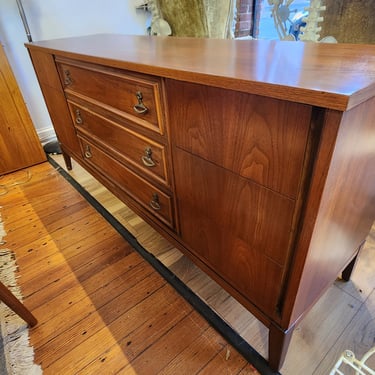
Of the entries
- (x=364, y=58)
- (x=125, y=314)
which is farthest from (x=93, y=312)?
(x=364, y=58)

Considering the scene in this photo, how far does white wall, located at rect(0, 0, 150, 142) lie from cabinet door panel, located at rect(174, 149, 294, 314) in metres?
1.87

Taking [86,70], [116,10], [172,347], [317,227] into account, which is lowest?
[172,347]

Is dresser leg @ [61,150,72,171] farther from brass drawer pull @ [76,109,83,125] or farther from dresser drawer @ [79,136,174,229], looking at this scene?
brass drawer pull @ [76,109,83,125]

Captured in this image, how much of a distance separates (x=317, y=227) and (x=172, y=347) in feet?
2.16

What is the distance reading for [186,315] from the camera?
3.23 ft

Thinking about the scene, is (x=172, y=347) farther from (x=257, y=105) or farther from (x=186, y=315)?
(x=257, y=105)

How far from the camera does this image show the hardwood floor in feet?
2.83

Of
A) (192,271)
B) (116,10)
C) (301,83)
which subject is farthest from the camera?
(116,10)

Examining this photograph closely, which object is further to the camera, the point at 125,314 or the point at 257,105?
the point at 125,314

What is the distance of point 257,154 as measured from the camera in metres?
0.55

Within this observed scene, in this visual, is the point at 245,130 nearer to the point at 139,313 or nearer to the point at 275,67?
the point at 275,67

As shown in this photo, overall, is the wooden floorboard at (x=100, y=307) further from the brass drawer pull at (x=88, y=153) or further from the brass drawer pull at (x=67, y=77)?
the brass drawer pull at (x=67, y=77)

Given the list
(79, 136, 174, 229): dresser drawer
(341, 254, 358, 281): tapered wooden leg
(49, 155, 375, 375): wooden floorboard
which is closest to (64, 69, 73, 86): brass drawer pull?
(79, 136, 174, 229): dresser drawer

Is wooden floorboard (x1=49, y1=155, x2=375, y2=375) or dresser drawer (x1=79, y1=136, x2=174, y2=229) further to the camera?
dresser drawer (x1=79, y1=136, x2=174, y2=229)
